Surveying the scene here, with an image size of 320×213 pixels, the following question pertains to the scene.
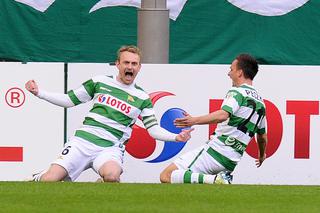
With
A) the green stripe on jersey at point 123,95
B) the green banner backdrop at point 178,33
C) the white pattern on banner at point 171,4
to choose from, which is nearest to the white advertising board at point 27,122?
the green stripe on jersey at point 123,95

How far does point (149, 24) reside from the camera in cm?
1756

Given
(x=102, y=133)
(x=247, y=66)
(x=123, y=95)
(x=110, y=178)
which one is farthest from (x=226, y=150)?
(x=110, y=178)

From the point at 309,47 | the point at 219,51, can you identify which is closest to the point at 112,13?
the point at 219,51

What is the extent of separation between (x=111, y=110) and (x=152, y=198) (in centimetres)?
284

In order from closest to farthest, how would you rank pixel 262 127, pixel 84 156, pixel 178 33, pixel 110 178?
1. pixel 110 178
2. pixel 84 156
3. pixel 262 127
4. pixel 178 33

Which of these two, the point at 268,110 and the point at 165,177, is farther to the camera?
the point at 268,110

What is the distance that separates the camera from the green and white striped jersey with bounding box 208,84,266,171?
1390 centimetres

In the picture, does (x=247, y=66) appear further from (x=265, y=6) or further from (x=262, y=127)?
(x=265, y=6)

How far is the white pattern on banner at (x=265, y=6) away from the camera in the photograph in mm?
19906

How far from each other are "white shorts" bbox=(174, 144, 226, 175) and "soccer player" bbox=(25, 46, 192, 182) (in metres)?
0.56

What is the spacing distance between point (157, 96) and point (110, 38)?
14.7 ft

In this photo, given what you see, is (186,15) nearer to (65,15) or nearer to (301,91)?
(65,15)

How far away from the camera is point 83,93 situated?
549 inches

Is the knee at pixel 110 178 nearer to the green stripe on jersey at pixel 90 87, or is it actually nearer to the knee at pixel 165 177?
the knee at pixel 165 177
